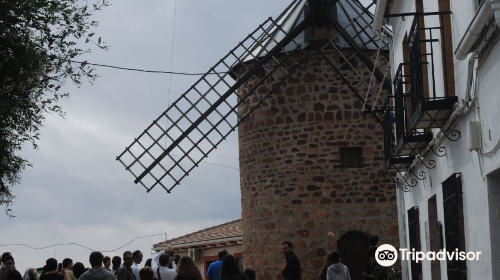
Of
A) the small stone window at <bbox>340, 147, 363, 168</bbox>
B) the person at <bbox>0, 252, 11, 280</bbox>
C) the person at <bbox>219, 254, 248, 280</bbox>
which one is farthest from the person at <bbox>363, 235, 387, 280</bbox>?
the small stone window at <bbox>340, 147, 363, 168</bbox>

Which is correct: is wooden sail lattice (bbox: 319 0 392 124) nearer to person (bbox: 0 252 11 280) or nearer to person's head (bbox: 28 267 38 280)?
person (bbox: 0 252 11 280)

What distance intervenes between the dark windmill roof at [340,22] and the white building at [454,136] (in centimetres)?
719

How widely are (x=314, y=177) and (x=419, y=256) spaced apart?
23.9 feet

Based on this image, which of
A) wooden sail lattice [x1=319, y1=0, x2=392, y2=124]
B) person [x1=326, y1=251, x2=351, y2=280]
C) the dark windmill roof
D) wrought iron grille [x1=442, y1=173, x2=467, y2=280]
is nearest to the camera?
wrought iron grille [x1=442, y1=173, x2=467, y2=280]

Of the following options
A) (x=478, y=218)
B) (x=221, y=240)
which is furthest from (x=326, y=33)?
(x=478, y=218)

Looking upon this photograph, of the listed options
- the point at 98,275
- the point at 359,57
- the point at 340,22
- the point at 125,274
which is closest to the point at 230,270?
the point at 98,275

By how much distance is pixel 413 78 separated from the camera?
10.8m

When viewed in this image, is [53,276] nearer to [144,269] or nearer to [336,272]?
[144,269]

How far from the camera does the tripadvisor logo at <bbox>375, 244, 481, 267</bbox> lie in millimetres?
9906

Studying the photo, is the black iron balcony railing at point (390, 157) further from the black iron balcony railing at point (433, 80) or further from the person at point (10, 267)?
the person at point (10, 267)

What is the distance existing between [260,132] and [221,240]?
5458 mm

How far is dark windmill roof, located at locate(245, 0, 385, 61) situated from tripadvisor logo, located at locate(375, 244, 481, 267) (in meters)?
5.61

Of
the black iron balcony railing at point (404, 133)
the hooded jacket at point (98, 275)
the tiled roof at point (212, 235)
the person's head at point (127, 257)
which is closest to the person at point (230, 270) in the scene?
the hooded jacket at point (98, 275)

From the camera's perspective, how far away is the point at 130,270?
41.7 ft
